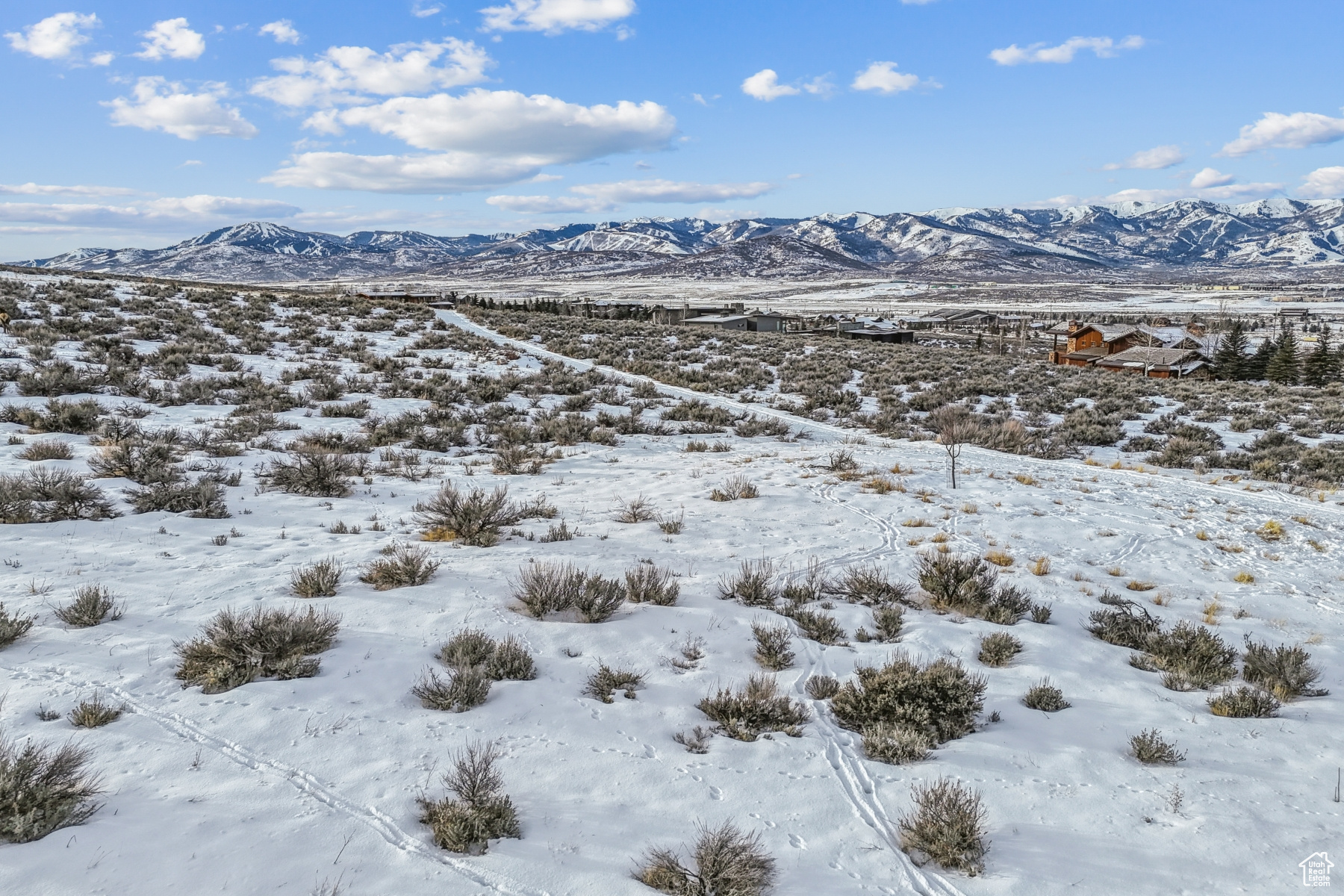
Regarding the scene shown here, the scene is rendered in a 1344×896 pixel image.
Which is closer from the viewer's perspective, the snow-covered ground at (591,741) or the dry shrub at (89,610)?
the snow-covered ground at (591,741)

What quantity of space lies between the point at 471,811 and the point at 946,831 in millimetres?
2438

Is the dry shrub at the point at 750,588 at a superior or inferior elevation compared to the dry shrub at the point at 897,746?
superior

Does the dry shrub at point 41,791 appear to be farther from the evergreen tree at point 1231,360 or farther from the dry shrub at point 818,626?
the evergreen tree at point 1231,360

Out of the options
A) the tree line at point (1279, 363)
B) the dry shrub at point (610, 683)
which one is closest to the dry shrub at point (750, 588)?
the dry shrub at point (610, 683)

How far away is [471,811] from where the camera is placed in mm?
3418

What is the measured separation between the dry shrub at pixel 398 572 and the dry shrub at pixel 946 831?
4526mm

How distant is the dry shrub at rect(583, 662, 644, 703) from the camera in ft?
15.9

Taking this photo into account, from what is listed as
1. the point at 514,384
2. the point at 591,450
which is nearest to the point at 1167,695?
the point at 591,450

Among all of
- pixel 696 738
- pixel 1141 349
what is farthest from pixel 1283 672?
pixel 1141 349

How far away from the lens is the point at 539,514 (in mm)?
8656

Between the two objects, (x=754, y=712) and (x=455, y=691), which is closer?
(x=455, y=691)

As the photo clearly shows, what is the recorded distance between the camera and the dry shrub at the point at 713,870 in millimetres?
3193

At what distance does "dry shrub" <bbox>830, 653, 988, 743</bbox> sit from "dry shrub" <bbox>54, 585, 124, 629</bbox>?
545cm

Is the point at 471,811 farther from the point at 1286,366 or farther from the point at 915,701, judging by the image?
the point at 1286,366
